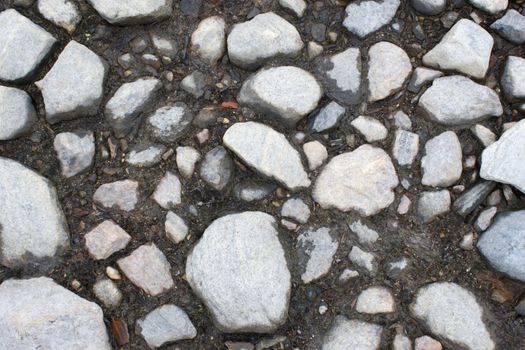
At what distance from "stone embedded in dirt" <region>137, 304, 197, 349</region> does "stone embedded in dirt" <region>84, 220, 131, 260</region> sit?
237mm

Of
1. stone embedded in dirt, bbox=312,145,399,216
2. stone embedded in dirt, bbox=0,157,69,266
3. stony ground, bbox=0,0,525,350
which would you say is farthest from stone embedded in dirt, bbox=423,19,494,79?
stone embedded in dirt, bbox=0,157,69,266

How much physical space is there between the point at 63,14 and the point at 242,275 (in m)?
1.11

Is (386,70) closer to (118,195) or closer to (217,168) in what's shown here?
(217,168)

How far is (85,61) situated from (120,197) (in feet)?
1.61

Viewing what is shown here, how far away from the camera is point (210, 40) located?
2018mm

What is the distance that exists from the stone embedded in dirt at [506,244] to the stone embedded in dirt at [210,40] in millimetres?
1077

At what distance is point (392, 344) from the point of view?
1.77 metres

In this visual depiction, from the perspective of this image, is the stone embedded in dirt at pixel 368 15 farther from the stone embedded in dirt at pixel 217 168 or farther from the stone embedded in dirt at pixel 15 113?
the stone embedded in dirt at pixel 15 113

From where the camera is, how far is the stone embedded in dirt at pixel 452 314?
69.2 inches

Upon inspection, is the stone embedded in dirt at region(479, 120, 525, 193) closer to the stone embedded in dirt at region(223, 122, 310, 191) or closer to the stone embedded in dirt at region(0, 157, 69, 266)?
the stone embedded in dirt at region(223, 122, 310, 191)

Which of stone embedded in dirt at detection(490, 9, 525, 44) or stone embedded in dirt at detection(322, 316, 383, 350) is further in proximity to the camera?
stone embedded in dirt at detection(490, 9, 525, 44)

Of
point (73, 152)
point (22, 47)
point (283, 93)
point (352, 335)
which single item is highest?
point (22, 47)

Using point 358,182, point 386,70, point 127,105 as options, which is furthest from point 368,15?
point 127,105

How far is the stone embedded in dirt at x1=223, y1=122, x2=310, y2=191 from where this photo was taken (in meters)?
1.86
